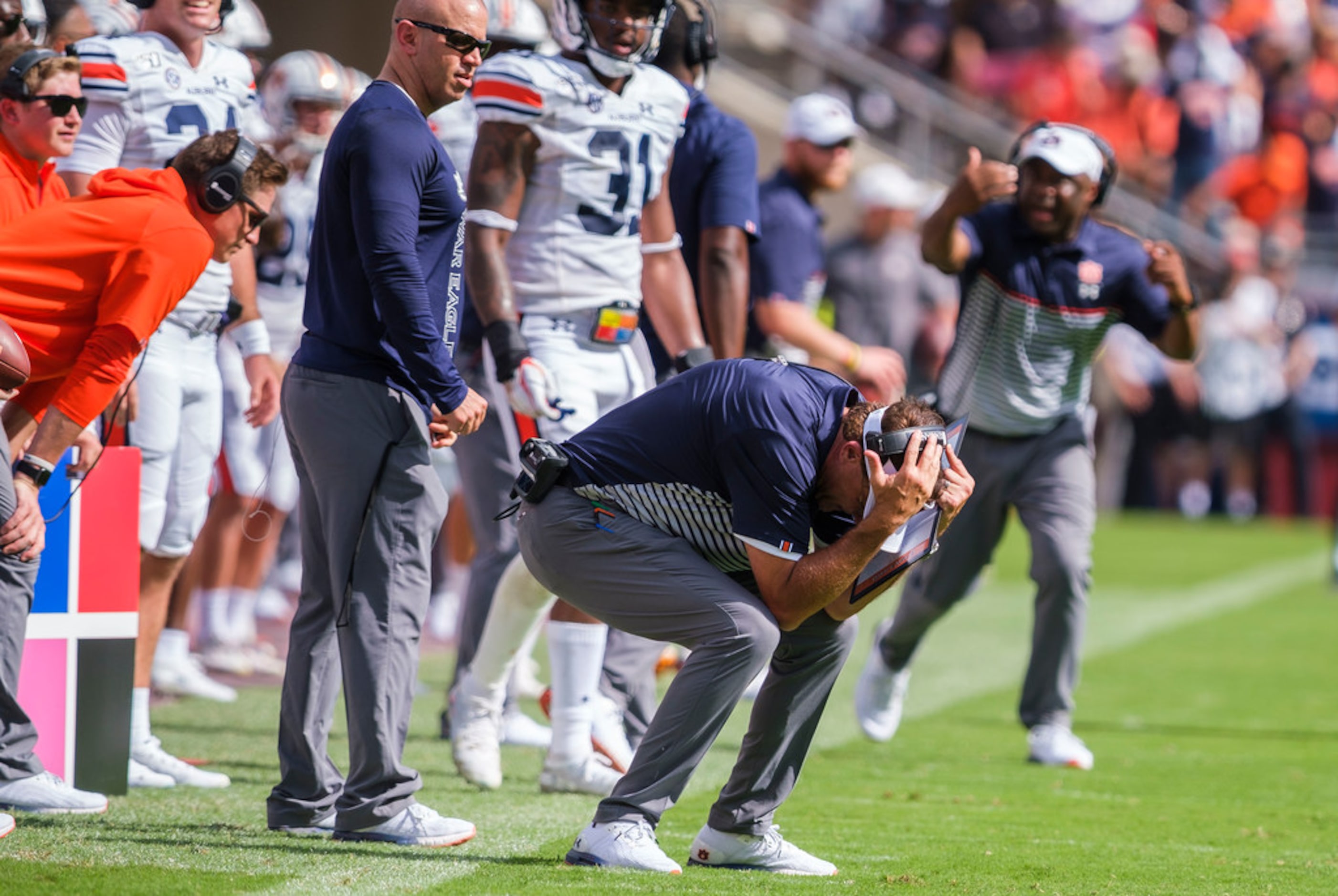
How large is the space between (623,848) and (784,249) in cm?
424

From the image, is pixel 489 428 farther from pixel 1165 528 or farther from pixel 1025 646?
pixel 1165 528

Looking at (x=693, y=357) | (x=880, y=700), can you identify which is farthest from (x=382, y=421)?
(x=880, y=700)

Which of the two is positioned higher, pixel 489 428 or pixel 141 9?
pixel 141 9

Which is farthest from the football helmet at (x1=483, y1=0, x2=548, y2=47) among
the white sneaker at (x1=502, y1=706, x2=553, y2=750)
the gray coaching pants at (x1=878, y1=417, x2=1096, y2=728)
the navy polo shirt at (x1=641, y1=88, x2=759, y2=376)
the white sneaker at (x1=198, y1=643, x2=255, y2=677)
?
the white sneaker at (x1=198, y1=643, x2=255, y2=677)

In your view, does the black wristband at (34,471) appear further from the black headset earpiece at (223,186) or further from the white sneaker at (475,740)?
the white sneaker at (475,740)

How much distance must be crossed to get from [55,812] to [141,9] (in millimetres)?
2683

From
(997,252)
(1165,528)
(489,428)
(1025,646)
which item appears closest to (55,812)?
(489,428)

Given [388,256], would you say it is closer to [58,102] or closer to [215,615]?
[58,102]

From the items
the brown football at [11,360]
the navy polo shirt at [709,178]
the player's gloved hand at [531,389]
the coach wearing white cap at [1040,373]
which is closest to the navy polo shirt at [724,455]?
the player's gloved hand at [531,389]

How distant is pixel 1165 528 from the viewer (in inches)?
716

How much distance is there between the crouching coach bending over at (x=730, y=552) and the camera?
419 cm

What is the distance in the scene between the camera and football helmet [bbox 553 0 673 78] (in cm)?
574

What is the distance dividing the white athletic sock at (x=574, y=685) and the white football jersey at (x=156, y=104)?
62.6 inches

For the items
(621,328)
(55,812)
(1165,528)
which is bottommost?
(1165,528)
